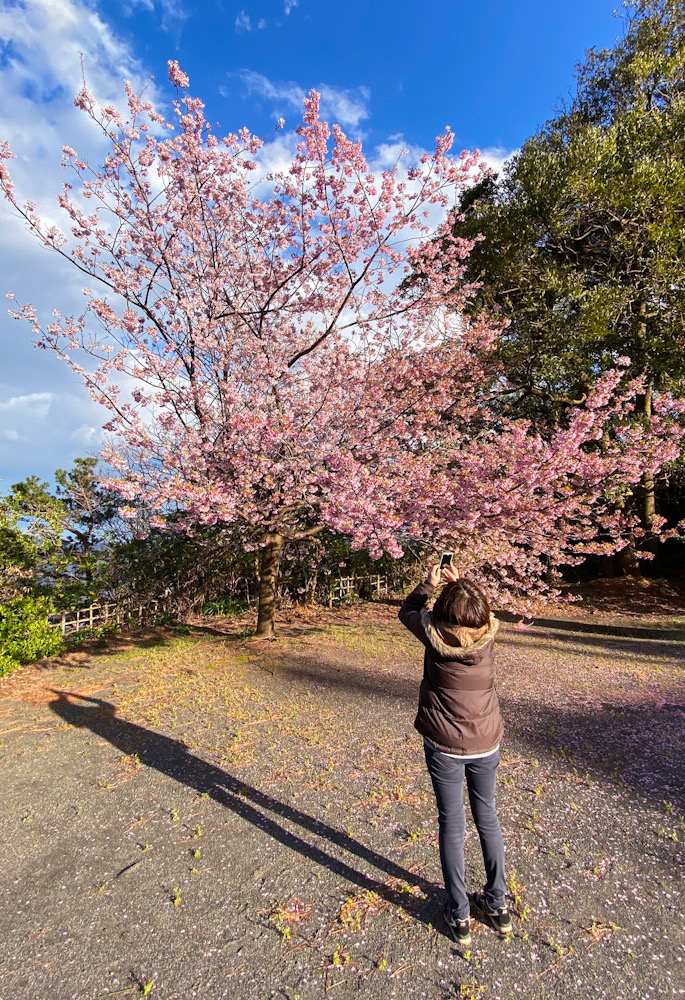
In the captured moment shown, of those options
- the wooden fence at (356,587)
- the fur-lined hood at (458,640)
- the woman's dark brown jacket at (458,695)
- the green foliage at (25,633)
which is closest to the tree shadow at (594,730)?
the woman's dark brown jacket at (458,695)

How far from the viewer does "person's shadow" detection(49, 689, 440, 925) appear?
2697 mm

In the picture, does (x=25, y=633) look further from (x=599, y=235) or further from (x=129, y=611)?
(x=599, y=235)

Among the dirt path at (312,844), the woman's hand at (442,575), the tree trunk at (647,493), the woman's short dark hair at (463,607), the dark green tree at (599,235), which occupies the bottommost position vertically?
the dirt path at (312,844)

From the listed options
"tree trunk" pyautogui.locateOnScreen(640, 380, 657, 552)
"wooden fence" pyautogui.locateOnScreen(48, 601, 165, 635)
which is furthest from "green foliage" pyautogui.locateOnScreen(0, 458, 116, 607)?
"tree trunk" pyautogui.locateOnScreen(640, 380, 657, 552)

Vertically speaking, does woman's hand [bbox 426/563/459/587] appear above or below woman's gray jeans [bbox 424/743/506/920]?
above

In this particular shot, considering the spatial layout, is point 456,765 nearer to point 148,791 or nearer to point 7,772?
point 148,791

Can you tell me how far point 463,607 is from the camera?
Answer: 247 cm

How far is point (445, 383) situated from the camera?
8289mm

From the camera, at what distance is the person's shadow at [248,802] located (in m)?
2.70

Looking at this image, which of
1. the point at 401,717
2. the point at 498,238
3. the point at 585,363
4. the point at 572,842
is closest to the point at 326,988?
the point at 572,842

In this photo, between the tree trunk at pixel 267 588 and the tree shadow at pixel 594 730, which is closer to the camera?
the tree shadow at pixel 594 730

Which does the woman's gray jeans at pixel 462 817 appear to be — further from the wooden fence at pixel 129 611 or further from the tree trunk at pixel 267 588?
the wooden fence at pixel 129 611

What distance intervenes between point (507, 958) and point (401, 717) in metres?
2.87

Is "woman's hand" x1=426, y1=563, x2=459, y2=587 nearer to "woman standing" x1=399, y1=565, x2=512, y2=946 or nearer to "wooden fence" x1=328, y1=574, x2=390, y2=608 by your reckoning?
"woman standing" x1=399, y1=565, x2=512, y2=946
